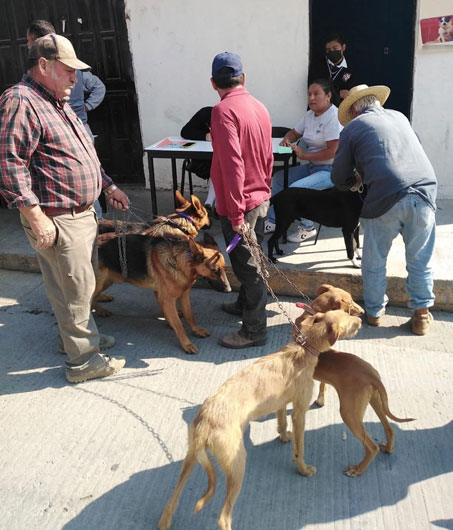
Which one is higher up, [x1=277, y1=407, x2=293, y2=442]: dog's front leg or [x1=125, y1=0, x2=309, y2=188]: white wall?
[x1=125, y1=0, x2=309, y2=188]: white wall

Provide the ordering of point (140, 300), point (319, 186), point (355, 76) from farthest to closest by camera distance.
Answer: point (355, 76)
point (319, 186)
point (140, 300)

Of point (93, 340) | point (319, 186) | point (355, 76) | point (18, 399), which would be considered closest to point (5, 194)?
point (93, 340)

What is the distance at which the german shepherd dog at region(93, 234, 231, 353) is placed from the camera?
373cm

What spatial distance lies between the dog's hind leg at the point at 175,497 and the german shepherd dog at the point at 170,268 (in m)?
1.62

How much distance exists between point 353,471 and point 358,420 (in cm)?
33

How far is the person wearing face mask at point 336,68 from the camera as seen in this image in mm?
5930

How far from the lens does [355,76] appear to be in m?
6.45

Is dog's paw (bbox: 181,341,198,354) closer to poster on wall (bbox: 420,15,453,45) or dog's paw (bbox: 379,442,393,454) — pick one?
dog's paw (bbox: 379,442,393,454)

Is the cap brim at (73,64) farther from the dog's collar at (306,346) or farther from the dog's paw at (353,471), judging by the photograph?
the dog's paw at (353,471)

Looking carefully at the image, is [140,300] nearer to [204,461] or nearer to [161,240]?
[161,240]

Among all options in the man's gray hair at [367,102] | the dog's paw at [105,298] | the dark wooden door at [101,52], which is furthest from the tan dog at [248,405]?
the dark wooden door at [101,52]

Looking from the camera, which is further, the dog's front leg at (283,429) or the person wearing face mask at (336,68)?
the person wearing face mask at (336,68)

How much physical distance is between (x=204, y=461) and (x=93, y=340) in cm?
163

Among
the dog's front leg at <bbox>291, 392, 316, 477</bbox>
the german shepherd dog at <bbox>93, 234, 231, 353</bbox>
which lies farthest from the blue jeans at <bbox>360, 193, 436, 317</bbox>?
the dog's front leg at <bbox>291, 392, 316, 477</bbox>
